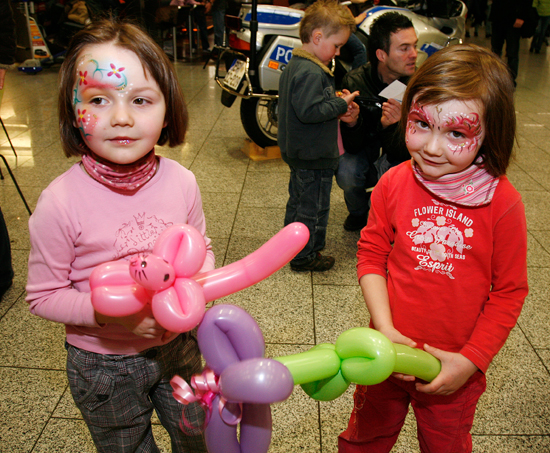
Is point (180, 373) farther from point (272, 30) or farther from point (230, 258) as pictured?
point (272, 30)

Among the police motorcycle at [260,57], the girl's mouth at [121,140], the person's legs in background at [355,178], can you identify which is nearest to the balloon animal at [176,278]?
the girl's mouth at [121,140]

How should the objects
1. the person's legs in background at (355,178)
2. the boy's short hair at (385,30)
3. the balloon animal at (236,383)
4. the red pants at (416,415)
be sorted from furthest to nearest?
the person's legs in background at (355,178)
the boy's short hair at (385,30)
the red pants at (416,415)
the balloon animal at (236,383)

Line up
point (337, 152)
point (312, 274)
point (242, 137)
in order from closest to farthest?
point (337, 152)
point (312, 274)
point (242, 137)

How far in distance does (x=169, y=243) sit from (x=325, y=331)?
1487 mm

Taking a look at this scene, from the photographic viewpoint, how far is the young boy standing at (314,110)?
88.5 inches

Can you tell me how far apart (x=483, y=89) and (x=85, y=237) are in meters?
0.86

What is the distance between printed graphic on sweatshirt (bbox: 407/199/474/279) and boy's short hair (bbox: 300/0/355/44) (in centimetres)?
152

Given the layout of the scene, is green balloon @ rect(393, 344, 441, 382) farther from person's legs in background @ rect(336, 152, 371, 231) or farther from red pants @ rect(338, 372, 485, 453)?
person's legs in background @ rect(336, 152, 371, 231)

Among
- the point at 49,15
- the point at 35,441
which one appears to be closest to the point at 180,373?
the point at 35,441

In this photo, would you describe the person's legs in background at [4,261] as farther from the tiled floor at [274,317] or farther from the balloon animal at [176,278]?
the balloon animal at [176,278]

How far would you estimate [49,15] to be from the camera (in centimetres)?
740

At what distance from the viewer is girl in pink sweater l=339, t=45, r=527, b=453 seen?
0.93 m

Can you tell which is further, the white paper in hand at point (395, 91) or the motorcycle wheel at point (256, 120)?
the motorcycle wheel at point (256, 120)

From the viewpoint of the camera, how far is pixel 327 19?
2246 mm
